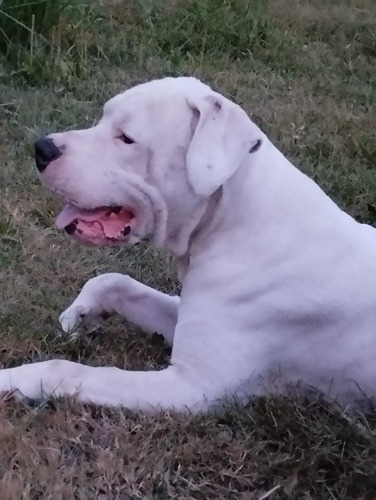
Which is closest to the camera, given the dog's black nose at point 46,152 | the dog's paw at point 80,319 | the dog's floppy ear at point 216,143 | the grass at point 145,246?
the grass at point 145,246

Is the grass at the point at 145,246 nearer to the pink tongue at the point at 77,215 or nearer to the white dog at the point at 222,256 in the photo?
the white dog at the point at 222,256

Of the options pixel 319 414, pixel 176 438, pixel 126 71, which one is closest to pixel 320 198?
pixel 319 414

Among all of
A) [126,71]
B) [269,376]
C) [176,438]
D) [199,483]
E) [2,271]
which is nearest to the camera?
[199,483]

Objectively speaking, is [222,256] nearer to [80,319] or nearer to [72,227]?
[72,227]

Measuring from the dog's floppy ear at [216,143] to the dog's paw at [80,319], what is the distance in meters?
0.75

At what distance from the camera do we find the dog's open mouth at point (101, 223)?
2.64 metres

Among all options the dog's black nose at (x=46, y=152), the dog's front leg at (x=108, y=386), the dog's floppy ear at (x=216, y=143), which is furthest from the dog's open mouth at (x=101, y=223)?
the dog's front leg at (x=108, y=386)

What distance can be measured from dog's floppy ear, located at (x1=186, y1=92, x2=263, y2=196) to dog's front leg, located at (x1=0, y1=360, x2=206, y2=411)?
1.77ft

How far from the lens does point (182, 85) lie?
2.65 m

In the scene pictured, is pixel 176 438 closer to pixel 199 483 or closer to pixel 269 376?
pixel 199 483

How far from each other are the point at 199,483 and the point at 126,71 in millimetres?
4035

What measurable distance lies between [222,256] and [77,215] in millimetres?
445

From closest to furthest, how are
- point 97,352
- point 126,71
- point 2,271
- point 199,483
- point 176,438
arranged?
point 199,483
point 176,438
point 97,352
point 2,271
point 126,71

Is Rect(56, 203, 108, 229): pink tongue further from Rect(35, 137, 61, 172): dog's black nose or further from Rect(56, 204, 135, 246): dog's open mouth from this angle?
Rect(35, 137, 61, 172): dog's black nose
